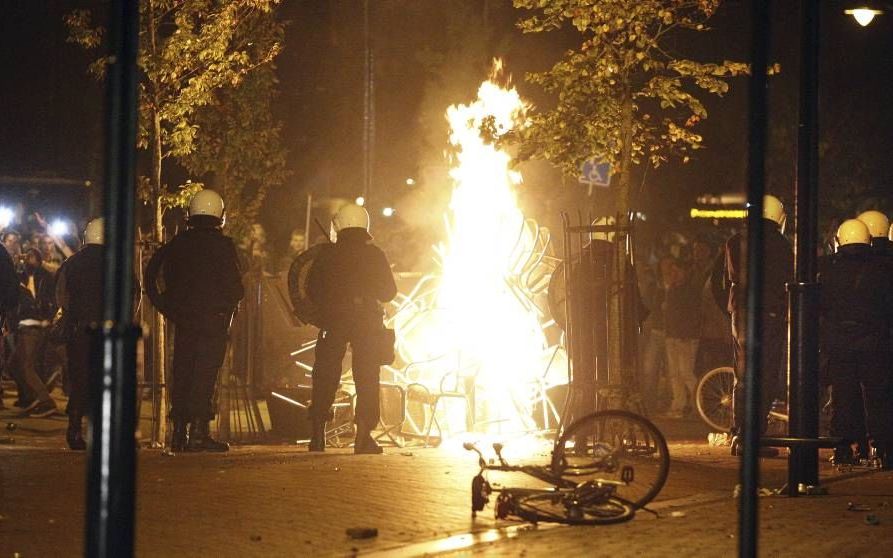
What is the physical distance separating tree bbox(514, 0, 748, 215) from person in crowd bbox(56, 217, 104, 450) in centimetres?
453

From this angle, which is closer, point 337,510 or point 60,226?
point 337,510

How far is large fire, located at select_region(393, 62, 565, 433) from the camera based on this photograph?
15.8 meters

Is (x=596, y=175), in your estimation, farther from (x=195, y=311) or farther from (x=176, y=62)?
(x=195, y=311)

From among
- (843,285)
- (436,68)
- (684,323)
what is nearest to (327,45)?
(436,68)

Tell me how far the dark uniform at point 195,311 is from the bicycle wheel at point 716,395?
20.3 ft

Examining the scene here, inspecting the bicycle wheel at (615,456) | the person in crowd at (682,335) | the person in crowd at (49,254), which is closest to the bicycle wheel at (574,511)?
the bicycle wheel at (615,456)

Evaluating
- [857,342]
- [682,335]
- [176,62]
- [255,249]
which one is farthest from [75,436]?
[255,249]

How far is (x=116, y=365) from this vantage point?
482 centimetres

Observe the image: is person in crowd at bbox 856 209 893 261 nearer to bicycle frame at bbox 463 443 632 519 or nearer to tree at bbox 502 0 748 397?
tree at bbox 502 0 748 397

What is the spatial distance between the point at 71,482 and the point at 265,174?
1657 centimetres

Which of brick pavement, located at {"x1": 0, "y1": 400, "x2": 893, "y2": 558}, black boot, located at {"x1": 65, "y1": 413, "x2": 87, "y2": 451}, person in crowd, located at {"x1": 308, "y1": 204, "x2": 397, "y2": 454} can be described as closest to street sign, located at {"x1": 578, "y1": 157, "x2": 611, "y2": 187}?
person in crowd, located at {"x1": 308, "y1": 204, "x2": 397, "y2": 454}

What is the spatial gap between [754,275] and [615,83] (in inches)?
354

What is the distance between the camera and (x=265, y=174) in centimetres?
2723

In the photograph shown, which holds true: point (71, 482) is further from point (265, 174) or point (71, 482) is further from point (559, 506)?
point (265, 174)
